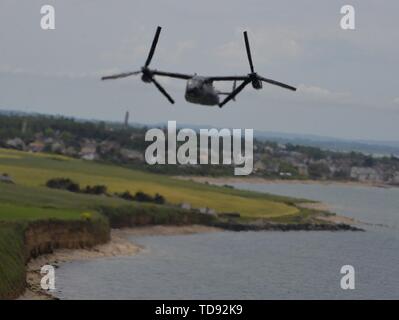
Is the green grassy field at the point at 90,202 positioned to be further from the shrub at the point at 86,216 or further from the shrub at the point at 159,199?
the shrub at the point at 159,199

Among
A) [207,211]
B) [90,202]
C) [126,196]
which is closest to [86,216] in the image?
[90,202]

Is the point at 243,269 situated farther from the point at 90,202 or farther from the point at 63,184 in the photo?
the point at 63,184

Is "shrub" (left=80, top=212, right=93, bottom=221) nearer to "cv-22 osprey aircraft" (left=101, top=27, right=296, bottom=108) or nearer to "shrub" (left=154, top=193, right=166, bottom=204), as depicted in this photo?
"shrub" (left=154, top=193, right=166, bottom=204)

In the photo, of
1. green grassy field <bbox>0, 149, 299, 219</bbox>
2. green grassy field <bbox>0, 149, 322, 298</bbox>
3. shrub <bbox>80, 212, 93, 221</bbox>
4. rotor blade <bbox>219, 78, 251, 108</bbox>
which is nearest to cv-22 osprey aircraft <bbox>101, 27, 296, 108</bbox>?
rotor blade <bbox>219, 78, 251, 108</bbox>
